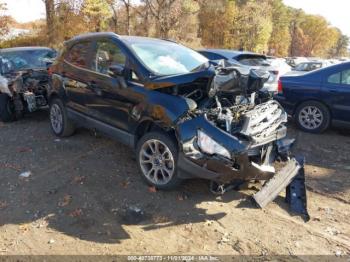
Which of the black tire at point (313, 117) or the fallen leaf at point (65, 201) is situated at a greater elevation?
the black tire at point (313, 117)

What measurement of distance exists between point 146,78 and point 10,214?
91.7 inches

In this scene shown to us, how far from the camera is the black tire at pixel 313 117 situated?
736cm

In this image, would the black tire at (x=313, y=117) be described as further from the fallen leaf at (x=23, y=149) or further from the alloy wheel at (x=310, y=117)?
the fallen leaf at (x=23, y=149)

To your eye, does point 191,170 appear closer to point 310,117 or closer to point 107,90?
point 107,90

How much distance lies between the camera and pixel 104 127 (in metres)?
5.58

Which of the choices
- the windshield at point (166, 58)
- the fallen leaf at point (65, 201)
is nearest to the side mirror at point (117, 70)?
the windshield at point (166, 58)

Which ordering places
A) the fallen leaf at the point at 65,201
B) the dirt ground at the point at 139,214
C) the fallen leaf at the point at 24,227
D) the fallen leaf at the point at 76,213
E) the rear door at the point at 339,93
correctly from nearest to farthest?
the dirt ground at the point at 139,214, the fallen leaf at the point at 24,227, the fallen leaf at the point at 76,213, the fallen leaf at the point at 65,201, the rear door at the point at 339,93

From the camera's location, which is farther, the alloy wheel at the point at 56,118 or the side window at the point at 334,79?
the side window at the point at 334,79

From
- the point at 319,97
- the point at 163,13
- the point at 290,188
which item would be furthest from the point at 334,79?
the point at 163,13

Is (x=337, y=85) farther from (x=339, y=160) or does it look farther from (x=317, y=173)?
(x=317, y=173)

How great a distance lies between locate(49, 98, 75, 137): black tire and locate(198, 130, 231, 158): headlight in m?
3.39

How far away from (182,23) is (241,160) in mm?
33186

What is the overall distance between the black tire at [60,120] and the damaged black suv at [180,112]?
0.96 meters

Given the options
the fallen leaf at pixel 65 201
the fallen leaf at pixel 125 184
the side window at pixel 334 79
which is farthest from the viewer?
the side window at pixel 334 79
